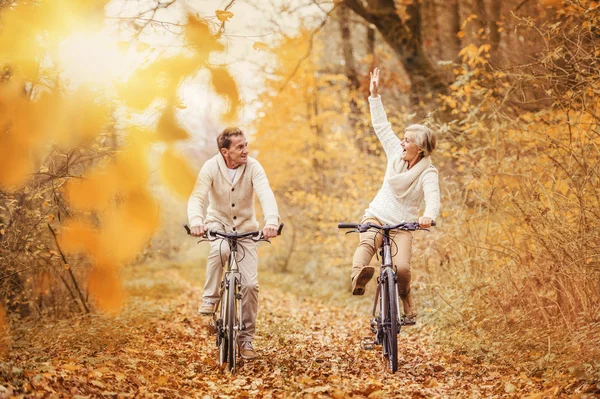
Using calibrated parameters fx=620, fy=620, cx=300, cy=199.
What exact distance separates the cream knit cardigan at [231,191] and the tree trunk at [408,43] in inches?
291

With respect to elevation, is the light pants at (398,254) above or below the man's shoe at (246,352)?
above

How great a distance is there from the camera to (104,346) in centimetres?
645

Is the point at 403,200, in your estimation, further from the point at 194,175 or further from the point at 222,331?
the point at 194,175

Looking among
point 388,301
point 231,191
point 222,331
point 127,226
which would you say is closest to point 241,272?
point 222,331

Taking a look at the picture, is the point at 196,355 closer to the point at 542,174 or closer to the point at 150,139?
the point at 150,139

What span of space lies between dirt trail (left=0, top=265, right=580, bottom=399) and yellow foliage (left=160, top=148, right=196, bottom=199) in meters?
1.81

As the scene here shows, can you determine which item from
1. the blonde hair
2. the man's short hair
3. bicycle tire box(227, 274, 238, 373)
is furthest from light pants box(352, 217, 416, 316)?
the man's short hair

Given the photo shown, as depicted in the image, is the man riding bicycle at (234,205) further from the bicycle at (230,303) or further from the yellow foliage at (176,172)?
the yellow foliage at (176,172)

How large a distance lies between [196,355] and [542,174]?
13.8ft

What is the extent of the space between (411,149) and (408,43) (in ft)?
24.9

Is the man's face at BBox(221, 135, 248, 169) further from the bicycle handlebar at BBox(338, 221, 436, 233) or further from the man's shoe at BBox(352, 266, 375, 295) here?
the man's shoe at BBox(352, 266, 375, 295)

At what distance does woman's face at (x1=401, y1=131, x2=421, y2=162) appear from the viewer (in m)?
5.86

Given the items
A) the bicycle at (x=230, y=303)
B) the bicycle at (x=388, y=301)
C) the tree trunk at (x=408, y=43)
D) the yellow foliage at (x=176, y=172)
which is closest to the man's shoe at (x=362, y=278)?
the bicycle at (x=388, y=301)

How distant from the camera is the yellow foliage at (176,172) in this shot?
6994 mm
